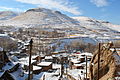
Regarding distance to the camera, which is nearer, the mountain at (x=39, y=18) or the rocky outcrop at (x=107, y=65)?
the rocky outcrop at (x=107, y=65)

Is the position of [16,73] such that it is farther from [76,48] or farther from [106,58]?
[76,48]

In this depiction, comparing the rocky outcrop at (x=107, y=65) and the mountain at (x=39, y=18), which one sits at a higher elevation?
the mountain at (x=39, y=18)

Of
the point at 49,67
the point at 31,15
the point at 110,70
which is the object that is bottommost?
the point at 49,67

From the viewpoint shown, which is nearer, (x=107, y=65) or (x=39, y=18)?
(x=107, y=65)

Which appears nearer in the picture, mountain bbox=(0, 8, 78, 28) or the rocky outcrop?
the rocky outcrop

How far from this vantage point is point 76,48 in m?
59.8

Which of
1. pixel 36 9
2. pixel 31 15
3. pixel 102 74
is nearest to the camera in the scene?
pixel 102 74

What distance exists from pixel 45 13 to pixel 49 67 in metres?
155

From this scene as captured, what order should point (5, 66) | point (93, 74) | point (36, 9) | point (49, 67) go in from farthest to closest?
point (36, 9)
point (49, 67)
point (5, 66)
point (93, 74)

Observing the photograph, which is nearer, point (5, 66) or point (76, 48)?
point (5, 66)

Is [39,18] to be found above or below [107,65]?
above

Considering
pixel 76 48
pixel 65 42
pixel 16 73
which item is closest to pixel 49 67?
pixel 16 73

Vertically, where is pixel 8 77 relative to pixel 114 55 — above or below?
below

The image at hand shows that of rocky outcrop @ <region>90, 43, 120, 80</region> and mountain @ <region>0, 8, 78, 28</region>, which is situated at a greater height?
mountain @ <region>0, 8, 78, 28</region>
